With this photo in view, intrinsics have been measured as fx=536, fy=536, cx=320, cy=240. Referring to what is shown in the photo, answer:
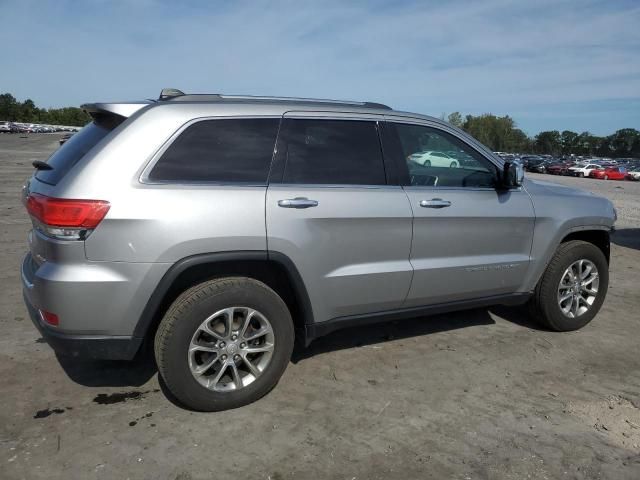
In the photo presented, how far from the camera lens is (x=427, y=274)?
3.78 m

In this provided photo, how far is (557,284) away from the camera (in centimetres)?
453

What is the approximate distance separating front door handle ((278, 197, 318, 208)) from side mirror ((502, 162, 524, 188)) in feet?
5.39

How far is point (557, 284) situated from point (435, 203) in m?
1.56

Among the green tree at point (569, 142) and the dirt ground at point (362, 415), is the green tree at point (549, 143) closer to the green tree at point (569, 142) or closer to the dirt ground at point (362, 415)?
the green tree at point (569, 142)

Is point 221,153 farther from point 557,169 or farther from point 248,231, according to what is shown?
point 557,169

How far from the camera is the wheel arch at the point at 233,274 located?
2963mm

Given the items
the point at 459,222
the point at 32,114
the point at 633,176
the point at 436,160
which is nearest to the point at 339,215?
the point at 459,222

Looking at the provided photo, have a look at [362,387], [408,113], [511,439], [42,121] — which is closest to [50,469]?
[362,387]

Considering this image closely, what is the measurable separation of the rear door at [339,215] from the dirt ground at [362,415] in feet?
2.02

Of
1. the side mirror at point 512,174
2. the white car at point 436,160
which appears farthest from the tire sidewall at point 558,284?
the white car at point 436,160

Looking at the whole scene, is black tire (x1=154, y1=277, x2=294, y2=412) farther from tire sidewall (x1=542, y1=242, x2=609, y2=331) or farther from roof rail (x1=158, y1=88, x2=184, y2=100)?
tire sidewall (x1=542, y1=242, x2=609, y2=331)

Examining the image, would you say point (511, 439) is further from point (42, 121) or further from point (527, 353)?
point (42, 121)

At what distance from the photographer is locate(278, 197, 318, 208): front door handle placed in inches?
126

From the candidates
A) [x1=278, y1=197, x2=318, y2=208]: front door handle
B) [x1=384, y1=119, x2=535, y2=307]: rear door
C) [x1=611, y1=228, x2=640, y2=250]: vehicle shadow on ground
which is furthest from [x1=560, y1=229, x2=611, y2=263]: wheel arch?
[x1=611, y1=228, x2=640, y2=250]: vehicle shadow on ground
